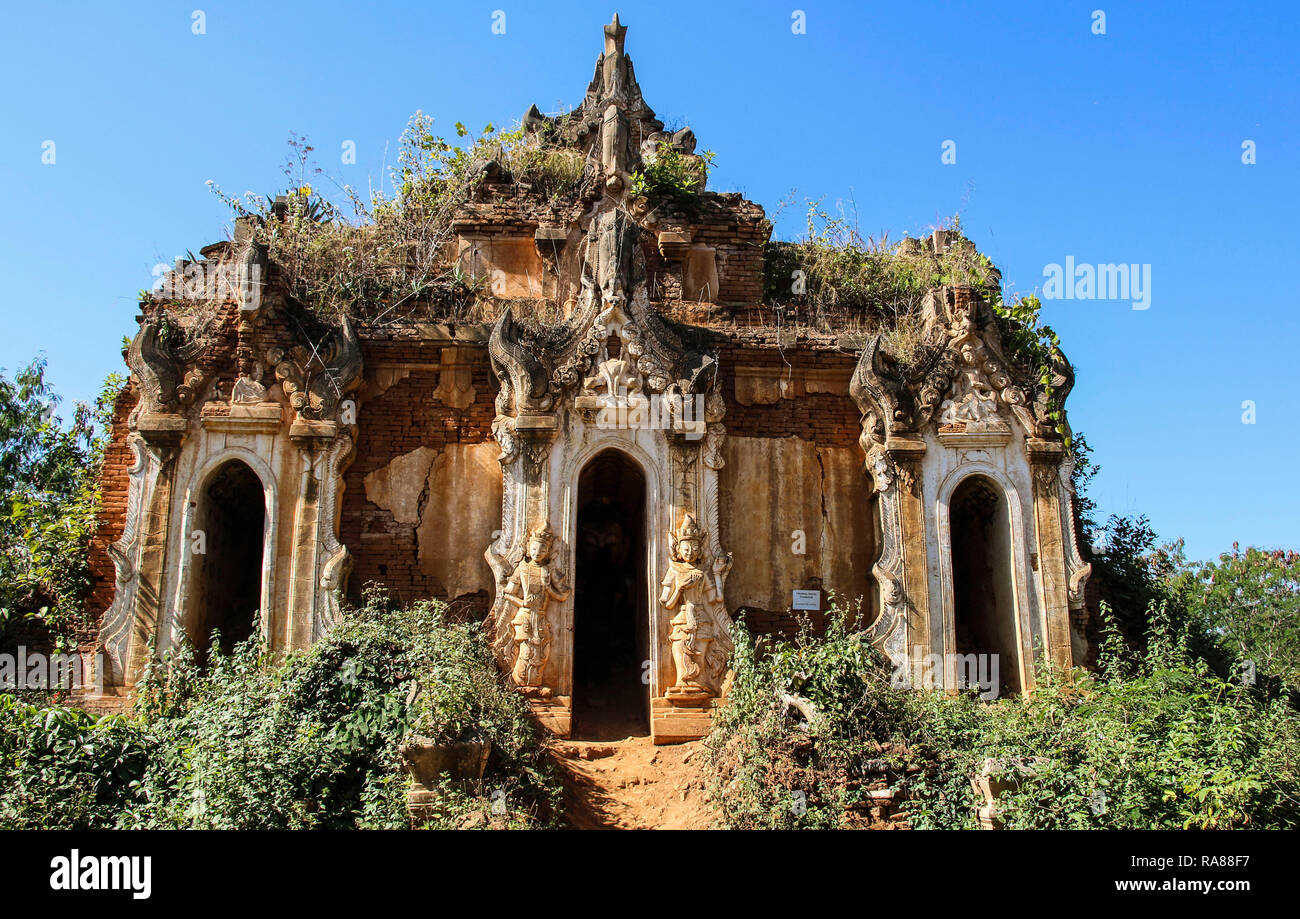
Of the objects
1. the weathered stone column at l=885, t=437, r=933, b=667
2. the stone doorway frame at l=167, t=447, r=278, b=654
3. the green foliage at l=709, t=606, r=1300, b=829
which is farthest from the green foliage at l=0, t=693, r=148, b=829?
the weathered stone column at l=885, t=437, r=933, b=667

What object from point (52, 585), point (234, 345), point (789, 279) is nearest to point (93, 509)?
point (52, 585)

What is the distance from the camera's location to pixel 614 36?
52.5ft

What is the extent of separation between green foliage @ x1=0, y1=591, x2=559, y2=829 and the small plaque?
3648 millimetres

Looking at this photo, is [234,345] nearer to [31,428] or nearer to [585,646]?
[585,646]

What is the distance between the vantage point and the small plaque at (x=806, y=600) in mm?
12820

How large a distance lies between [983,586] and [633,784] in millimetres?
5457

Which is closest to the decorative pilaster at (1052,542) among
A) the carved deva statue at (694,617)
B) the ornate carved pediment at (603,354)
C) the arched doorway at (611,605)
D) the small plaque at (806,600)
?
the small plaque at (806,600)

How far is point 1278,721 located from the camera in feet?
31.5

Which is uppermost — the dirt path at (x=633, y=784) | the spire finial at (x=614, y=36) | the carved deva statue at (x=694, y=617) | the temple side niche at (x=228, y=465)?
the spire finial at (x=614, y=36)

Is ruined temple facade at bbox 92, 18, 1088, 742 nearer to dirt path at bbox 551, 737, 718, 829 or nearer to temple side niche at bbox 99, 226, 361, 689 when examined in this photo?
temple side niche at bbox 99, 226, 361, 689

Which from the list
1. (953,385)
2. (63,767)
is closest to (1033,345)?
(953,385)

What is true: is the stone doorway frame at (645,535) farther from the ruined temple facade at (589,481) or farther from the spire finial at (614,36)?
the spire finial at (614,36)

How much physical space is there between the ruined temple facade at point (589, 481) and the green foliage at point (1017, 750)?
1.56 m

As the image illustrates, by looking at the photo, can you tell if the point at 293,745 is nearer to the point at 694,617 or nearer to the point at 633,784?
the point at 633,784
